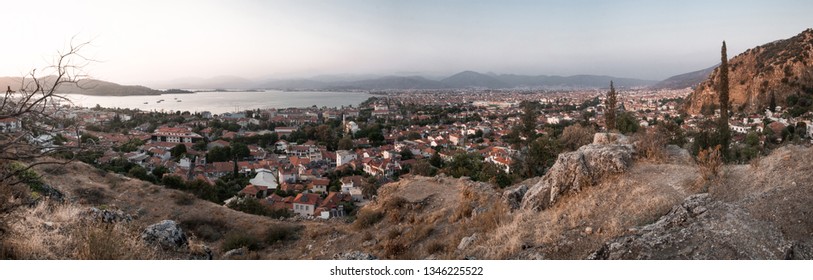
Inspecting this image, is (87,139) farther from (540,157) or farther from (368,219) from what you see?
(540,157)

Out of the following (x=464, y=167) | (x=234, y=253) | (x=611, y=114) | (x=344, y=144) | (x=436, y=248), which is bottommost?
(x=344, y=144)

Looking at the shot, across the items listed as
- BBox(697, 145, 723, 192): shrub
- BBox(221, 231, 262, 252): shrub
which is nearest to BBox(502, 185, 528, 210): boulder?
BBox(697, 145, 723, 192): shrub

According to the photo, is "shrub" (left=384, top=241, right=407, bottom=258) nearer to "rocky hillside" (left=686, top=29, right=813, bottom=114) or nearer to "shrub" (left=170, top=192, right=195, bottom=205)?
"shrub" (left=170, top=192, right=195, bottom=205)

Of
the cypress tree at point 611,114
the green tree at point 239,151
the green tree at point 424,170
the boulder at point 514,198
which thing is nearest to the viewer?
the boulder at point 514,198

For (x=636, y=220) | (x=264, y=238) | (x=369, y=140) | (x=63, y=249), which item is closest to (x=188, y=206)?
(x=264, y=238)

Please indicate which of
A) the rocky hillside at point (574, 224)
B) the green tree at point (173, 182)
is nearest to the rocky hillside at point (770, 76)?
the rocky hillside at point (574, 224)

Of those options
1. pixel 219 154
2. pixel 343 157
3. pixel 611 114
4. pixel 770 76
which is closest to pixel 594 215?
pixel 611 114

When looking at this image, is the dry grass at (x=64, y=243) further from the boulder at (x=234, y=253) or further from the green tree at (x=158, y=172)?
the green tree at (x=158, y=172)
